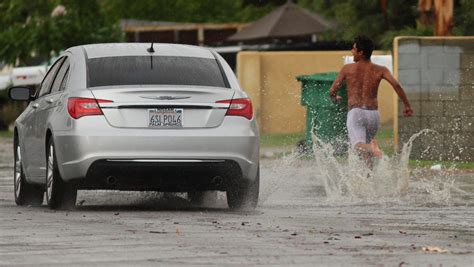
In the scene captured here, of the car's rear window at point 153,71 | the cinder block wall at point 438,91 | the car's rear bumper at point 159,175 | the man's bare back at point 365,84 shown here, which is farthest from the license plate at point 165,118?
the cinder block wall at point 438,91

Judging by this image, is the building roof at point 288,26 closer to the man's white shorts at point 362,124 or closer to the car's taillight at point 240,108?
the man's white shorts at point 362,124

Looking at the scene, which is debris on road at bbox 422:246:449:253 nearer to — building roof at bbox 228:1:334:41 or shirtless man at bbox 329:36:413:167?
shirtless man at bbox 329:36:413:167

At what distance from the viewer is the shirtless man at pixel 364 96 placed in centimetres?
1853

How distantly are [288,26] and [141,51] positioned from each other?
107ft

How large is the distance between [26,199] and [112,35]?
2688cm

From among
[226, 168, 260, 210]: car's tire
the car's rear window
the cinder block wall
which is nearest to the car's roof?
the car's rear window

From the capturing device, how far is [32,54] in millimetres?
45812

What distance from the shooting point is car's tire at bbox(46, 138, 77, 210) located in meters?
14.9

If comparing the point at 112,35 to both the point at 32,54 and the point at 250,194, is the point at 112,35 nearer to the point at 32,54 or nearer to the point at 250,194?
the point at 32,54

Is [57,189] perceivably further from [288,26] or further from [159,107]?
[288,26]

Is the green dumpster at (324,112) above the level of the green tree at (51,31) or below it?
above

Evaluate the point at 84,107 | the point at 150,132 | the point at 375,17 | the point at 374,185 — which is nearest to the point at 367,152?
the point at 374,185

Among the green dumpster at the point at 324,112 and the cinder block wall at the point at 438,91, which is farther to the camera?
the cinder block wall at the point at 438,91

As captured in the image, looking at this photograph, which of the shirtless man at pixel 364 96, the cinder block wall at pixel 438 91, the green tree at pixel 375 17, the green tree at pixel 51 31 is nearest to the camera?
the shirtless man at pixel 364 96
